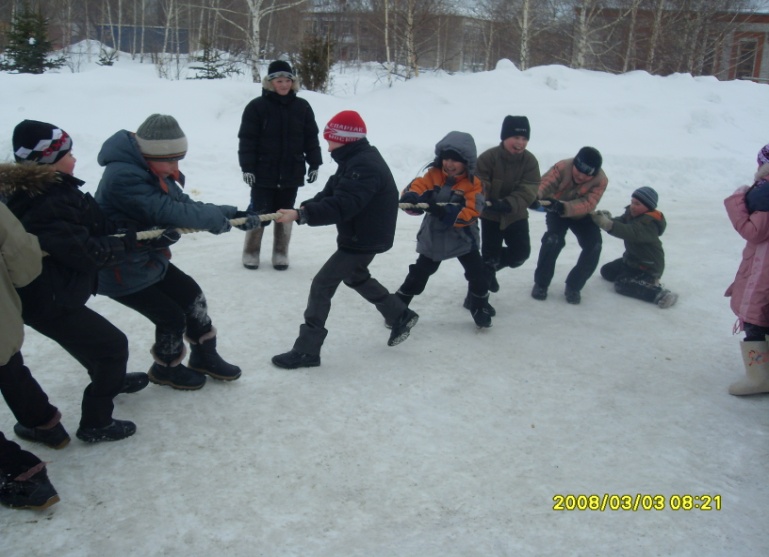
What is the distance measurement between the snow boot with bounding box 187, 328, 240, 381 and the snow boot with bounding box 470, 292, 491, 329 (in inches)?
78.2

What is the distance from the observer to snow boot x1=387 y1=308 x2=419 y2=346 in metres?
4.86

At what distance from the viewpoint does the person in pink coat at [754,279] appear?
422 cm

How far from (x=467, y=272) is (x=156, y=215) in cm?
253

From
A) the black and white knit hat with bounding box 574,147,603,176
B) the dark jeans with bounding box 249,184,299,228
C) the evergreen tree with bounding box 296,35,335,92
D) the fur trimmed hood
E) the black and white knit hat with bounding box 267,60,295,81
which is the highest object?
the evergreen tree with bounding box 296,35,335,92

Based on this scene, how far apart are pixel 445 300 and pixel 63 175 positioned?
366cm

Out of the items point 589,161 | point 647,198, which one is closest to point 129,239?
point 589,161

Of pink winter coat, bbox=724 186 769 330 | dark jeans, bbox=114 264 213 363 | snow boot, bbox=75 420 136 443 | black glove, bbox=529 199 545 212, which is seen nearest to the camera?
snow boot, bbox=75 420 136 443

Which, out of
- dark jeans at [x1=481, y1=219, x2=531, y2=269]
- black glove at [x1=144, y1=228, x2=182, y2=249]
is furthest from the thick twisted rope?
dark jeans at [x1=481, y1=219, x2=531, y2=269]

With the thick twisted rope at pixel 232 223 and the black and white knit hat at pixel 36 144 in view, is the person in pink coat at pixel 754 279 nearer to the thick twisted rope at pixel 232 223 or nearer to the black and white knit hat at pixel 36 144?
the thick twisted rope at pixel 232 223

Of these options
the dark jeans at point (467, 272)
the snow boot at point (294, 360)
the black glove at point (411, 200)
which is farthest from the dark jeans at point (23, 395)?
the dark jeans at point (467, 272)

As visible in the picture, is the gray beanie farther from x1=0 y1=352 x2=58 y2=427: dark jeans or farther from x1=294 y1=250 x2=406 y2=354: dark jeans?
x1=0 y1=352 x2=58 y2=427: dark jeans

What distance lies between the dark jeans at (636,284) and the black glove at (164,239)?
14.4ft

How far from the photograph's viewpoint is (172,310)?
3771mm

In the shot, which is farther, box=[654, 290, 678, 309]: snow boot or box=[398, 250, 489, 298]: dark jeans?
box=[654, 290, 678, 309]: snow boot
